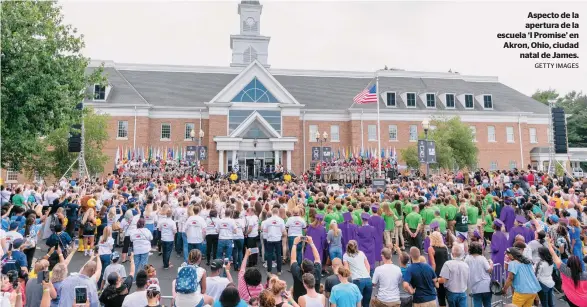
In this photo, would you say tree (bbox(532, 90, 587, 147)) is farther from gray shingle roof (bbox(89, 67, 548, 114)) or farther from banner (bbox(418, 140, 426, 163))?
banner (bbox(418, 140, 426, 163))

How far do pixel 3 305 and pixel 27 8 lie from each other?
584 inches

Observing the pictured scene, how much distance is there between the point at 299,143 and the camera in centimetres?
3969

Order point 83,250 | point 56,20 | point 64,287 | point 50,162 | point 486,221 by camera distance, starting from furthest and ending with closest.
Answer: point 50,162
point 56,20
point 83,250
point 486,221
point 64,287

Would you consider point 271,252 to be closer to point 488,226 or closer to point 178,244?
point 178,244

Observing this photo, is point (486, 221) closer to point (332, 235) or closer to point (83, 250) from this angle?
point (332, 235)

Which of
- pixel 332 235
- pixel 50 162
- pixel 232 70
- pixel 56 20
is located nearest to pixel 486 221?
pixel 332 235

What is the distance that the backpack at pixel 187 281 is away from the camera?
5.32 m

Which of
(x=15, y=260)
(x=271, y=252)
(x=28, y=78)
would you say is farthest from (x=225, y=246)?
(x=28, y=78)

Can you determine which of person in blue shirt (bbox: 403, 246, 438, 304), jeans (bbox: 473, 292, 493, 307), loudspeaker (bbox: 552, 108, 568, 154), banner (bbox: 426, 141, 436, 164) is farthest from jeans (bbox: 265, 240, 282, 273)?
loudspeaker (bbox: 552, 108, 568, 154)

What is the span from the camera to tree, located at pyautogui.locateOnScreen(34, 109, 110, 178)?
99.5 ft

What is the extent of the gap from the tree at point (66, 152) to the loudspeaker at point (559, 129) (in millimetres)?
33479

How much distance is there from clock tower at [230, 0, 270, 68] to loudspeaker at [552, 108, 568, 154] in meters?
32.9

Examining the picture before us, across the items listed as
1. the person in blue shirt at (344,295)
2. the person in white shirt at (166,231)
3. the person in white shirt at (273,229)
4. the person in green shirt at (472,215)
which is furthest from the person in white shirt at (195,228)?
the person in green shirt at (472,215)

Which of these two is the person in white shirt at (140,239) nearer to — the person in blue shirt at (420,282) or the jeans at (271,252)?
the jeans at (271,252)
